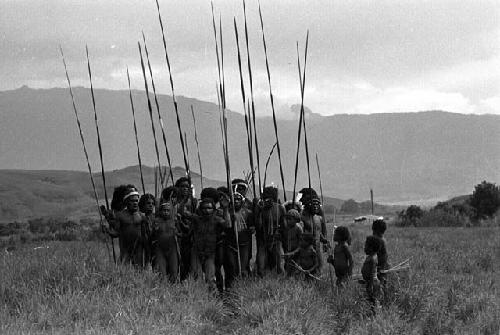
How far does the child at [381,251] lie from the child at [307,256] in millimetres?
942

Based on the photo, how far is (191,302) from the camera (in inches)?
249

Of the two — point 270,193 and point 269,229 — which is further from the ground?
point 270,193

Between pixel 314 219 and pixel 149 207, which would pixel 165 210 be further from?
pixel 314 219

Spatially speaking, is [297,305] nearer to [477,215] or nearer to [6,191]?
[477,215]

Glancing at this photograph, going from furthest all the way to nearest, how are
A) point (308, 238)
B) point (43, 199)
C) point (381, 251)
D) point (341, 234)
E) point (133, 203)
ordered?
point (43, 199)
point (133, 203)
point (308, 238)
point (341, 234)
point (381, 251)

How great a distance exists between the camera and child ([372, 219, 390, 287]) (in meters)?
6.61

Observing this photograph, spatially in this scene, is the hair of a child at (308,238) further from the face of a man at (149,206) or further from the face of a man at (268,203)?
the face of a man at (149,206)

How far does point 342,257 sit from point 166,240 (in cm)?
228

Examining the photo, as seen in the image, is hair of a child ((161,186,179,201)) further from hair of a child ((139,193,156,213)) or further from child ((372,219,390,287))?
child ((372,219,390,287))

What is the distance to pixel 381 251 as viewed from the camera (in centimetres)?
668

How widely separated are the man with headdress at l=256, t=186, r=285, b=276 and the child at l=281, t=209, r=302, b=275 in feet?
0.53

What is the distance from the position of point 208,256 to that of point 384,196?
192 m

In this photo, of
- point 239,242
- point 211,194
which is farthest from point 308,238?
point 211,194

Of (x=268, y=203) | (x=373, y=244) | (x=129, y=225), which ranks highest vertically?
(x=268, y=203)
